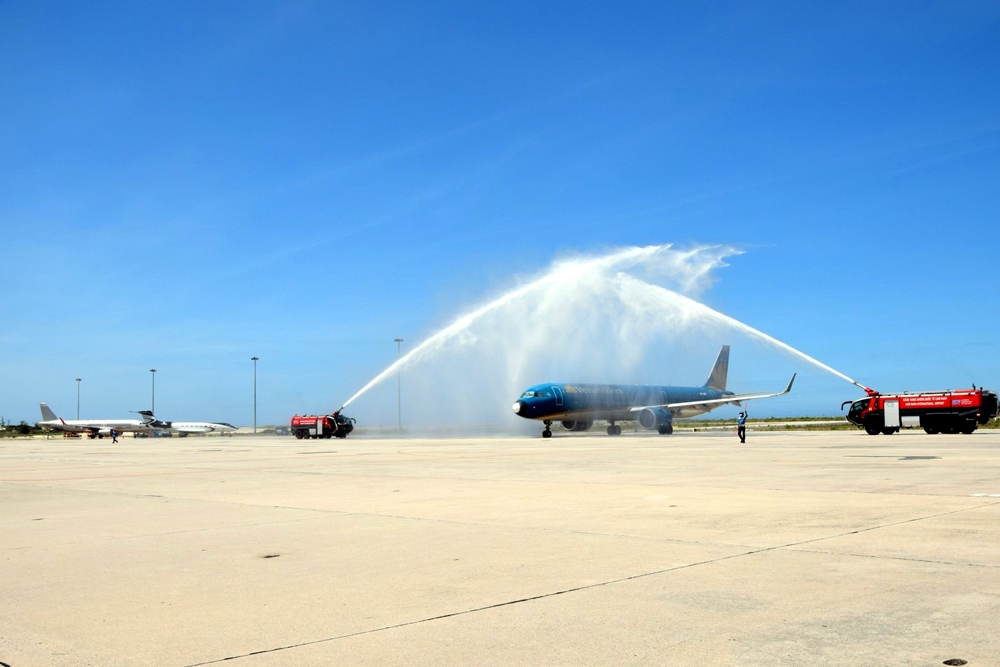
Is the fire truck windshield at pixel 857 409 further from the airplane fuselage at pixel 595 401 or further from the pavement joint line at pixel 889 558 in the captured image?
the pavement joint line at pixel 889 558

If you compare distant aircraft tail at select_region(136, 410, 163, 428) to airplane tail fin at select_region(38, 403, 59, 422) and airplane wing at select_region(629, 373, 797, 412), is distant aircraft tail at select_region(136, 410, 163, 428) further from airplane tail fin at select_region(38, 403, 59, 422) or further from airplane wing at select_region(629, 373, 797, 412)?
airplane wing at select_region(629, 373, 797, 412)

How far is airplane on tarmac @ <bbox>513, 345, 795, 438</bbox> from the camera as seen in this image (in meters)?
59.1

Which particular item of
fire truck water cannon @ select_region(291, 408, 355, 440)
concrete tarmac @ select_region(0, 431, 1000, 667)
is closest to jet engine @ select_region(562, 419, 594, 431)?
fire truck water cannon @ select_region(291, 408, 355, 440)

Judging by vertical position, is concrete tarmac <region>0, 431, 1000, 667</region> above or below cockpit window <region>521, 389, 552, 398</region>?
below

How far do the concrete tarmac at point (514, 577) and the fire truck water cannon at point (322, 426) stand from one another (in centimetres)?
5543

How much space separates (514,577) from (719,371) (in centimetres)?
7908

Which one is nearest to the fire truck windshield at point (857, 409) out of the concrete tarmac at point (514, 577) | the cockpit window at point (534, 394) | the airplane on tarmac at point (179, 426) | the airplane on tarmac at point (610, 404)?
the airplane on tarmac at point (610, 404)

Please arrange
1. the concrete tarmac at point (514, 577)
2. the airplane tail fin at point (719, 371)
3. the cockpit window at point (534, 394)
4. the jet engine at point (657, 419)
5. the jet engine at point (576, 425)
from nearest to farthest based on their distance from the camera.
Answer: the concrete tarmac at point (514, 577) → the cockpit window at point (534, 394) → the jet engine at point (657, 419) → the jet engine at point (576, 425) → the airplane tail fin at point (719, 371)

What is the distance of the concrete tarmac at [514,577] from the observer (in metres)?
5.62

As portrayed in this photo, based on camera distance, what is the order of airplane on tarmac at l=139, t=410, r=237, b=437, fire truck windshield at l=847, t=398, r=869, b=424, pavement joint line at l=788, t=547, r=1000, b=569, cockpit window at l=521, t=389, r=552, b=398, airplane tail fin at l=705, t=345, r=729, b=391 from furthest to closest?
airplane on tarmac at l=139, t=410, r=237, b=437 < airplane tail fin at l=705, t=345, r=729, b=391 < cockpit window at l=521, t=389, r=552, b=398 < fire truck windshield at l=847, t=398, r=869, b=424 < pavement joint line at l=788, t=547, r=1000, b=569

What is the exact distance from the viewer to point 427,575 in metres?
8.08

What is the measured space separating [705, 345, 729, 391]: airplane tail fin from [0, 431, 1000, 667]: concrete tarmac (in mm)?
67938

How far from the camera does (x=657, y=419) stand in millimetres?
60812

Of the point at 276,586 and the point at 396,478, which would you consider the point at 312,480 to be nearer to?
the point at 396,478
